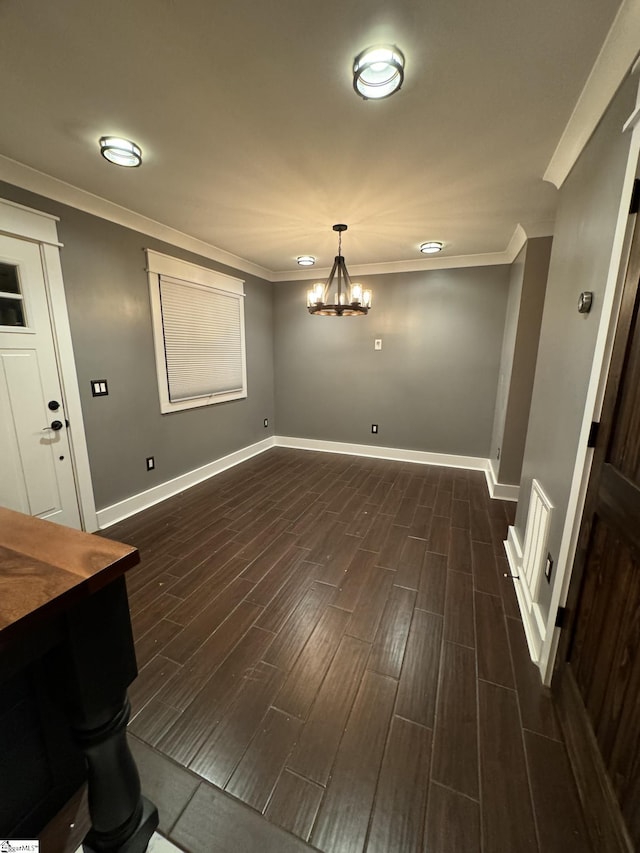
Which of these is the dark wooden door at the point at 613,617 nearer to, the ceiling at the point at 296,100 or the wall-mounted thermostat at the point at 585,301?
the wall-mounted thermostat at the point at 585,301

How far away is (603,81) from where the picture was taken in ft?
4.33

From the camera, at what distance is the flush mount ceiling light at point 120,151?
178cm

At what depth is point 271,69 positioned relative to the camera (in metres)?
1.32

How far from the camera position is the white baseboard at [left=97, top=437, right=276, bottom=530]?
288cm

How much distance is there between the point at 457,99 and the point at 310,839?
9.32ft

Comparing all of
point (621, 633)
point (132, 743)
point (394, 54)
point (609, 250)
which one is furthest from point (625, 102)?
point (132, 743)

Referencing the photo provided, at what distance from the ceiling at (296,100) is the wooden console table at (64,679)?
171 cm

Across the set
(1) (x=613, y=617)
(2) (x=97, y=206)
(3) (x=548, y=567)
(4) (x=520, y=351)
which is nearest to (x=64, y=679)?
(1) (x=613, y=617)

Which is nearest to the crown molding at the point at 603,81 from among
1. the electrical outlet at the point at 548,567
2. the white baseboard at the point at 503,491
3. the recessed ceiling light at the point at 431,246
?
the recessed ceiling light at the point at 431,246

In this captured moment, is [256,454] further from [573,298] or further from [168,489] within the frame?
[573,298]

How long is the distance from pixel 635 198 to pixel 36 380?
3.29 metres

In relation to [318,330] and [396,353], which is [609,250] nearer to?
[396,353]

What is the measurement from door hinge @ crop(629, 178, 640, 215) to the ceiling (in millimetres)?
553

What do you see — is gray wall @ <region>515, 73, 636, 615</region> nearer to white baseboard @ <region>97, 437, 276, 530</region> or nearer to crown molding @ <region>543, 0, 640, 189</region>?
crown molding @ <region>543, 0, 640, 189</region>
